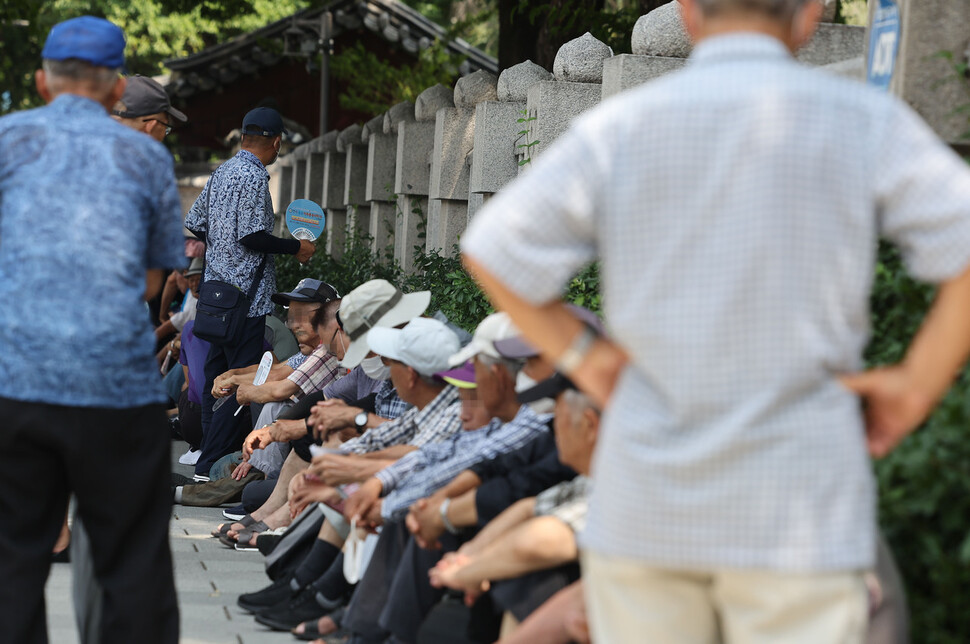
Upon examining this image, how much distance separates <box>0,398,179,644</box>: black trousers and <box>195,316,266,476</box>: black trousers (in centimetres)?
495

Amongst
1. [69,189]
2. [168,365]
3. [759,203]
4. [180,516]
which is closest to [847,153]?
[759,203]

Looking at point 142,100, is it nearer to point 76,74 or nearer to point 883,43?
point 76,74

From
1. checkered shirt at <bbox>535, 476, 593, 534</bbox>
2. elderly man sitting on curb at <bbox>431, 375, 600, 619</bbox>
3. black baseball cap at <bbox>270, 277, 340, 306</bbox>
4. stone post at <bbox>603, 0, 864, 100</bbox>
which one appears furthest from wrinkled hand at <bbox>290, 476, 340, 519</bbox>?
stone post at <bbox>603, 0, 864, 100</bbox>

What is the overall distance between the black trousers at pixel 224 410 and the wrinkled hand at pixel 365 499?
12.5 ft

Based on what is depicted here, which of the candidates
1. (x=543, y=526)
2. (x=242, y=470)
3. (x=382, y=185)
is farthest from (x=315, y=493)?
(x=382, y=185)

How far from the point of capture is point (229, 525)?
7.52m

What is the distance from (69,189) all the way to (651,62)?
12.8ft

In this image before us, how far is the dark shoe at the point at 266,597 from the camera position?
574 centimetres

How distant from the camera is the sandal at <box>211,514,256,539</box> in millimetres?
7340

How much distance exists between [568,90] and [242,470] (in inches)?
119

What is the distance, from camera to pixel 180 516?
26.5 feet

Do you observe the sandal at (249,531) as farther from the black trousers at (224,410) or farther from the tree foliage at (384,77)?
the tree foliage at (384,77)

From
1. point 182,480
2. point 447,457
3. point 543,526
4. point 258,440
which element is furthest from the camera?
point 182,480

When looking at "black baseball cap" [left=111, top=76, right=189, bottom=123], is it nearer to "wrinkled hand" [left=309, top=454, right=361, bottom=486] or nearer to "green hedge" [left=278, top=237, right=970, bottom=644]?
"wrinkled hand" [left=309, top=454, right=361, bottom=486]
